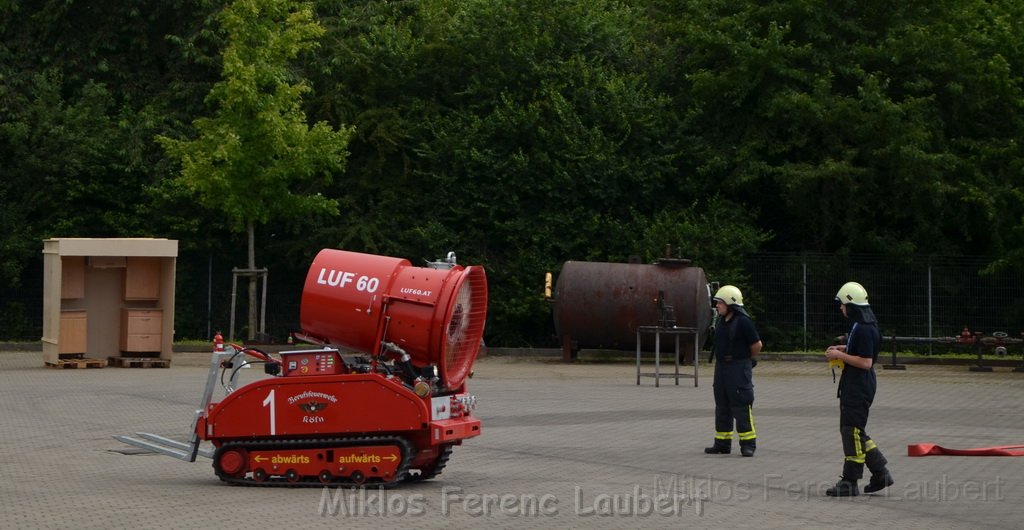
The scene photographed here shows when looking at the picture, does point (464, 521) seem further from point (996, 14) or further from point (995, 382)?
point (996, 14)

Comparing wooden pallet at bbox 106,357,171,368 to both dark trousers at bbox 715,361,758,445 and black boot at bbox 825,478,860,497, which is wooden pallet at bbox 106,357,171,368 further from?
black boot at bbox 825,478,860,497

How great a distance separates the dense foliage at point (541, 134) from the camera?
3219cm

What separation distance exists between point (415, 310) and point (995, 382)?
16.8 m

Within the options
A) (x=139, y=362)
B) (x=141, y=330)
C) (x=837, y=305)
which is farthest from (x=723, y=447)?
(x=837, y=305)

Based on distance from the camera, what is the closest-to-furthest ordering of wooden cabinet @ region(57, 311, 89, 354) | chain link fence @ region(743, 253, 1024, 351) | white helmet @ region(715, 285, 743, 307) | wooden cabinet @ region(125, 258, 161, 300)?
white helmet @ region(715, 285, 743, 307), wooden cabinet @ region(57, 311, 89, 354), wooden cabinet @ region(125, 258, 161, 300), chain link fence @ region(743, 253, 1024, 351)

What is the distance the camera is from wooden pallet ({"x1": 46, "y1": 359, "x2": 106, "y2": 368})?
25.8 metres

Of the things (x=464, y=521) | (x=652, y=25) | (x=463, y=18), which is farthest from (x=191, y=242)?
(x=464, y=521)

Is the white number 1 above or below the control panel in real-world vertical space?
below

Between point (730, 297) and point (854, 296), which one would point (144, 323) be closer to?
point (730, 297)

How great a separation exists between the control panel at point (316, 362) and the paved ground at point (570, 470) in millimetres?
1043

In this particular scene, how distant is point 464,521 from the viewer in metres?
10.4

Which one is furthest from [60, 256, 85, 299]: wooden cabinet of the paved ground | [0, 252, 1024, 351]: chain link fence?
[0, 252, 1024, 351]: chain link fence

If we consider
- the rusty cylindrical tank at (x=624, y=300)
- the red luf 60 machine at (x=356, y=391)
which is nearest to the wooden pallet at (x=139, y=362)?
the rusty cylindrical tank at (x=624, y=300)

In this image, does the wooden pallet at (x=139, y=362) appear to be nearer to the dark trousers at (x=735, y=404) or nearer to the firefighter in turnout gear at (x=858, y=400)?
the dark trousers at (x=735, y=404)
